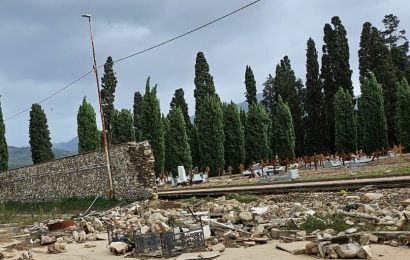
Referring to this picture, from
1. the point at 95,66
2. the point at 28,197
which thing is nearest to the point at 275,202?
the point at 95,66

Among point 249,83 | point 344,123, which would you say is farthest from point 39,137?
point 344,123

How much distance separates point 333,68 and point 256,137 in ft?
39.5

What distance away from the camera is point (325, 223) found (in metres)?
11.0

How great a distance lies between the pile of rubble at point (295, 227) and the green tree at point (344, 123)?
30489 mm

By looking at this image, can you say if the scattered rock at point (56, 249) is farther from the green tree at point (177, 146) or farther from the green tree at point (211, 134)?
the green tree at point (211, 134)

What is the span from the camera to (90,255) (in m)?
12.0

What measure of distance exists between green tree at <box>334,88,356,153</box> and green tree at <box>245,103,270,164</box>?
7.27 metres

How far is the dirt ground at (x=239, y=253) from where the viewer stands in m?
8.47

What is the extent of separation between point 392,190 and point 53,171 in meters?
21.5

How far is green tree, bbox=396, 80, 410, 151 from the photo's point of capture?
136 ft

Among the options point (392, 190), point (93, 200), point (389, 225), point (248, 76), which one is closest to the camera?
point (389, 225)

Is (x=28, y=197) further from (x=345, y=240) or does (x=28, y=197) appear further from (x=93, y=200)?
(x=345, y=240)

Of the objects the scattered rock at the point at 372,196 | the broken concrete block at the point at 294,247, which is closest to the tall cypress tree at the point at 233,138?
the scattered rock at the point at 372,196

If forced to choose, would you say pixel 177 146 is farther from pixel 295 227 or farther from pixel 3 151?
pixel 295 227
